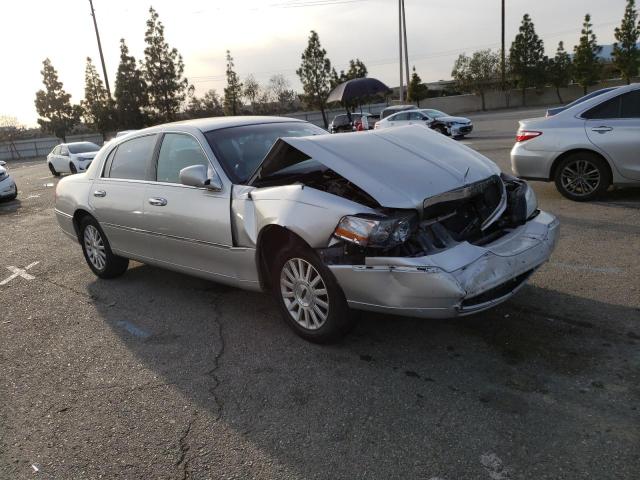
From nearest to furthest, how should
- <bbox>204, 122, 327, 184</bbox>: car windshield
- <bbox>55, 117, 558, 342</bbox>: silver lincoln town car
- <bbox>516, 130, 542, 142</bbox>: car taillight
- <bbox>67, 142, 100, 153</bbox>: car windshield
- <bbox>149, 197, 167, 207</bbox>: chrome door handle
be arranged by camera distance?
<bbox>55, 117, 558, 342</bbox>: silver lincoln town car
<bbox>204, 122, 327, 184</bbox>: car windshield
<bbox>149, 197, 167, 207</bbox>: chrome door handle
<bbox>516, 130, 542, 142</bbox>: car taillight
<bbox>67, 142, 100, 153</bbox>: car windshield

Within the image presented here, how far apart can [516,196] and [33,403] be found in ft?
12.1

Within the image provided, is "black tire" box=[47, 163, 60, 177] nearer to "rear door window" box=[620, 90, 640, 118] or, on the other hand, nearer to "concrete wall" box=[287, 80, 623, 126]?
"rear door window" box=[620, 90, 640, 118]

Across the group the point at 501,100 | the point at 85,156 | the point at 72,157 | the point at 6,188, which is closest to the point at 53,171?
the point at 72,157

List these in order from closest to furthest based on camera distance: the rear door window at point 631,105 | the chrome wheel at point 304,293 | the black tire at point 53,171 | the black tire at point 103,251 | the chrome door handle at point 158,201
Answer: the chrome wheel at point 304,293, the chrome door handle at point 158,201, the black tire at point 103,251, the rear door window at point 631,105, the black tire at point 53,171

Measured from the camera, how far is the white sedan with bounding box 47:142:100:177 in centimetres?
2188

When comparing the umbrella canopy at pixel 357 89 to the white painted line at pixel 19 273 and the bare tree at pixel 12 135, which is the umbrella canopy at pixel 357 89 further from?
the bare tree at pixel 12 135

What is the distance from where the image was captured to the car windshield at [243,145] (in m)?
4.44

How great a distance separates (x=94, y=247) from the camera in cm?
608

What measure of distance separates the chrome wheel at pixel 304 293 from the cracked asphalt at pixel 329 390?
0.23 m

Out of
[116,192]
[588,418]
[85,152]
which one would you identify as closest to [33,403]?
[116,192]

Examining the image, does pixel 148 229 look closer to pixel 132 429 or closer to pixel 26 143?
pixel 132 429

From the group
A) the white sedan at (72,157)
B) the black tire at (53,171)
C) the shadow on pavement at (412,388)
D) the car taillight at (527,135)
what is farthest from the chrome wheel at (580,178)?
the black tire at (53,171)

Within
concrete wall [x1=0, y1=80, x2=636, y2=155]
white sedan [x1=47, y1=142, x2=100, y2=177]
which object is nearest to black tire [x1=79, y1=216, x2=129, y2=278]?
white sedan [x1=47, y1=142, x2=100, y2=177]

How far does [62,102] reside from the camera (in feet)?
200
